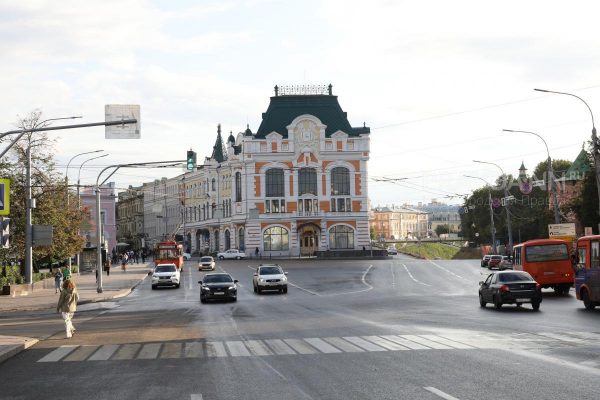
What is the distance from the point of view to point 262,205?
112 metres

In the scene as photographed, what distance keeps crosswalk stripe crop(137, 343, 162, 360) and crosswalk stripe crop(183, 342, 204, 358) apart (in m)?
0.65

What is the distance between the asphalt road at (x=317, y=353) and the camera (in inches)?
486

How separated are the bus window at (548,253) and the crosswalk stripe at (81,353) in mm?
27502

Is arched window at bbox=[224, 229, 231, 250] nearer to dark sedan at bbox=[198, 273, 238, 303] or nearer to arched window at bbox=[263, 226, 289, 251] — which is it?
arched window at bbox=[263, 226, 289, 251]

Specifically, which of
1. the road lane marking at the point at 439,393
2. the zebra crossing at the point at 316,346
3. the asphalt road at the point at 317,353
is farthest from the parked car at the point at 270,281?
the road lane marking at the point at 439,393

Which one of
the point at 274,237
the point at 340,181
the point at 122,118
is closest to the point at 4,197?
the point at 122,118

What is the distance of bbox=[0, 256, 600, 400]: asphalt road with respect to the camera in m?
12.3

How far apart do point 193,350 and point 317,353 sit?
3005 mm

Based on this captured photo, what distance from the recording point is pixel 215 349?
18.5 meters

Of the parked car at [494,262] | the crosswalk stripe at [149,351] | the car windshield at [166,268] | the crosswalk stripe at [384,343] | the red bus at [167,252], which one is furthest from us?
the red bus at [167,252]

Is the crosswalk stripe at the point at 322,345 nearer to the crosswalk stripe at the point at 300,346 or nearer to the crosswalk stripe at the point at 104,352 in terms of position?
the crosswalk stripe at the point at 300,346

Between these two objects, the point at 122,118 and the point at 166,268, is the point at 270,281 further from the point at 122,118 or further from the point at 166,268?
the point at 122,118

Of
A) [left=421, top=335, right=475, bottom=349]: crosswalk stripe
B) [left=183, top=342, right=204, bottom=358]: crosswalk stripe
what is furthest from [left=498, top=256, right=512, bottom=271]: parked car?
[left=183, top=342, right=204, bottom=358]: crosswalk stripe

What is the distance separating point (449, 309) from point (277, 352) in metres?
14.8
